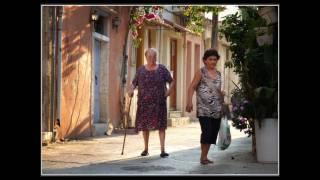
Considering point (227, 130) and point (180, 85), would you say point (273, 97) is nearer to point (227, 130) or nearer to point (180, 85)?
point (227, 130)

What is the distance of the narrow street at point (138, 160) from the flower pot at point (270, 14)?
1.95 metres

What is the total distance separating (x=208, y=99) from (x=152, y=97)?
1367mm

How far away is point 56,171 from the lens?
8250 millimetres

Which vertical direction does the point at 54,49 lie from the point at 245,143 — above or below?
above

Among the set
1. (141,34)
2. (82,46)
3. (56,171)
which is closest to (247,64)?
(56,171)

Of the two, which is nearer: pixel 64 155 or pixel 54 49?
pixel 64 155

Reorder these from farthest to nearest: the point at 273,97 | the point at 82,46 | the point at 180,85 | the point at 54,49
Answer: the point at 180,85 → the point at 82,46 → the point at 54,49 → the point at 273,97

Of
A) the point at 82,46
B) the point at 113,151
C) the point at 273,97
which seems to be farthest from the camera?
the point at 82,46

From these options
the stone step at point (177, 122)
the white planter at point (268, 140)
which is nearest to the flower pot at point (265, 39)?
the white planter at point (268, 140)

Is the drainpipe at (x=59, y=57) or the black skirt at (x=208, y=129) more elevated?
the drainpipe at (x=59, y=57)

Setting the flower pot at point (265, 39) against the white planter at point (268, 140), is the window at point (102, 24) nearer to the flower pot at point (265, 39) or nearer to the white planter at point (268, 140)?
the flower pot at point (265, 39)

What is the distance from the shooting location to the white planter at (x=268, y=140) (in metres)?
8.91

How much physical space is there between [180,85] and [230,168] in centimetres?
1716
